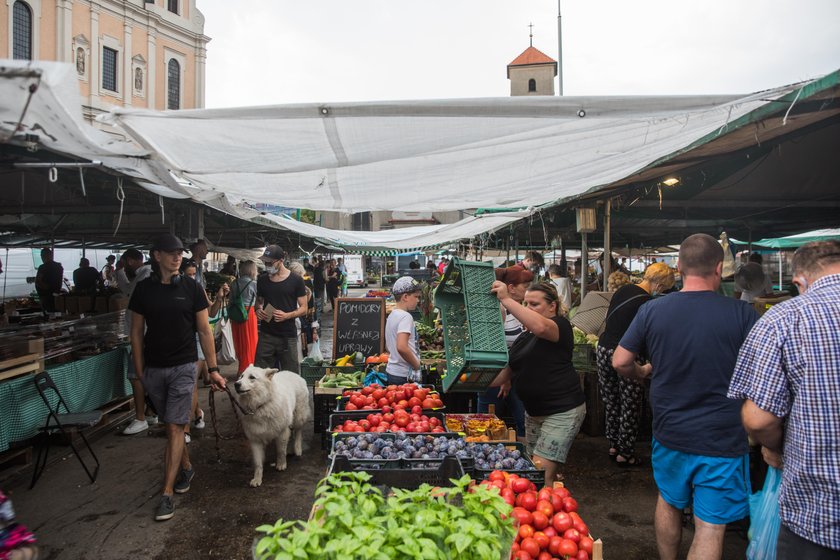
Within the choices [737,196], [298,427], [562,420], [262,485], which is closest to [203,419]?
[298,427]

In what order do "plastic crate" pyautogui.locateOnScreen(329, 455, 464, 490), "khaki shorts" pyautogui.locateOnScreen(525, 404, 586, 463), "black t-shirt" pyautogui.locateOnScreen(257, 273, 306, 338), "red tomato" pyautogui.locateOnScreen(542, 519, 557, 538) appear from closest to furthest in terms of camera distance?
"red tomato" pyautogui.locateOnScreen(542, 519, 557, 538) < "plastic crate" pyautogui.locateOnScreen(329, 455, 464, 490) < "khaki shorts" pyautogui.locateOnScreen(525, 404, 586, 463) < "black t-shirt" pyautogui.locateOnScreen(257, 273, 306, 338)

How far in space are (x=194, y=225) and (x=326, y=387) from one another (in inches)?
108

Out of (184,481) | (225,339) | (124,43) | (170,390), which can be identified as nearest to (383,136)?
(170,390)

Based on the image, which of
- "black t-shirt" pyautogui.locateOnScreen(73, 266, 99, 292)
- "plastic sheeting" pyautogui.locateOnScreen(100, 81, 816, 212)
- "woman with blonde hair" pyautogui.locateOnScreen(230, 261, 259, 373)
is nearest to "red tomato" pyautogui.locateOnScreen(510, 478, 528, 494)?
"plastic sheeting" pyautogui.locateOnScreen(100, 81, 816, 212)

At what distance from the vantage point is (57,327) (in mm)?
6379

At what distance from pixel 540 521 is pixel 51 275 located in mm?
12574

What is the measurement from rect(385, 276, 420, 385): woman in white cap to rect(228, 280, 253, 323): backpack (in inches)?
136

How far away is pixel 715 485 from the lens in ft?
8.80

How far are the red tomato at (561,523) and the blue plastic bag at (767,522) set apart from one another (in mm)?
981

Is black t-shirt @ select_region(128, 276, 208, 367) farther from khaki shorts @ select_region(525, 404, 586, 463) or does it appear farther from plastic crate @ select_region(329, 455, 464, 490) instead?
khaki shorts @ select_region(525, 404, 586, 463)

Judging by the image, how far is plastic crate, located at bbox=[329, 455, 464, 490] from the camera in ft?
9.32

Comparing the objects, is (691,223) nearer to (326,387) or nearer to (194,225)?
(326,387)

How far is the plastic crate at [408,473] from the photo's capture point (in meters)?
2.84

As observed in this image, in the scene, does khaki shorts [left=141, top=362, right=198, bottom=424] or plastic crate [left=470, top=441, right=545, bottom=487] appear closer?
plastic crate [left=470, top=441, right=545, bottom=487]
